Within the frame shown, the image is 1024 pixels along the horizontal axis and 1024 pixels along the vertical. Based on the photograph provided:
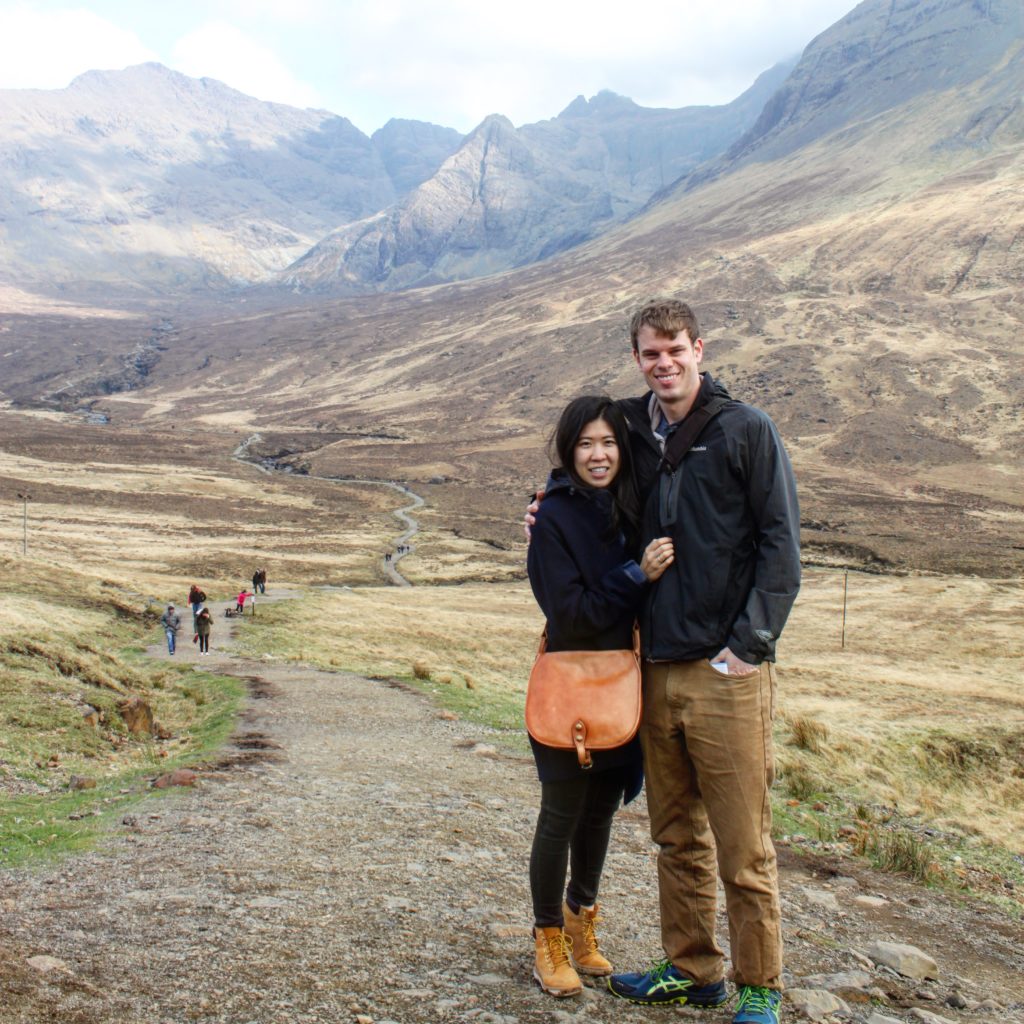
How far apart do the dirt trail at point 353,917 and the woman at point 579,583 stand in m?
0.51

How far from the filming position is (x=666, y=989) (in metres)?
4.91

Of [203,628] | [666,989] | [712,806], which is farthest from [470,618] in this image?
[712,806]

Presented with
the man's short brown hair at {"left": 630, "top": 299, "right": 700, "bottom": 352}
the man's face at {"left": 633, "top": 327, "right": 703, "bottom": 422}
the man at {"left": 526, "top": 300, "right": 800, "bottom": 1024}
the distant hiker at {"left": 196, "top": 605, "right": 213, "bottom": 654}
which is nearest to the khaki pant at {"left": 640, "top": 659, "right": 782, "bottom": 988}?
the man at {"left": 526, "top": 300, "right": 800, "bottom": 1024}

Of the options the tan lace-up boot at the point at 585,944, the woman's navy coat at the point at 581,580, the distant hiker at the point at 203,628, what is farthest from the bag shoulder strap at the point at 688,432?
the distant hiker at the point at 203,628

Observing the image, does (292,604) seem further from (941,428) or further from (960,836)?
(941,428)

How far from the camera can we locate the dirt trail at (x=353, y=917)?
464cm

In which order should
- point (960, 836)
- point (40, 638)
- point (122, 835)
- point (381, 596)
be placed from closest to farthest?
point (122, 835) < point (960, 836) < point (40, 638) < point (381, 596)

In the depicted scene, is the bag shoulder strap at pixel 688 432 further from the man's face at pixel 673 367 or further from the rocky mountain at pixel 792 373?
the rocky mountain at pixel 792 373

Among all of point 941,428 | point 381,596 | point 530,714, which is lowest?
point 381,596

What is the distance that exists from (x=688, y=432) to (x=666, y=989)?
2925mm

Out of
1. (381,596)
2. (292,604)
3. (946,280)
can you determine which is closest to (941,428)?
(946,280)

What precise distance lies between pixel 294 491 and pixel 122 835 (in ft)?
271

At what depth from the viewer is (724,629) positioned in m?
4.78

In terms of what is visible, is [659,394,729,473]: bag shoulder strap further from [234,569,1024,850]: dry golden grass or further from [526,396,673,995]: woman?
[234,569,1024,850]: dry golden grass
